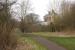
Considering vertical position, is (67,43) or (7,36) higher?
(7,36)

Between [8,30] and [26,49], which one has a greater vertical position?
[8,30]

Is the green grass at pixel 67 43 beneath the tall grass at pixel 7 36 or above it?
beneath

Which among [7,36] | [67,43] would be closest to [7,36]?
[7,36]

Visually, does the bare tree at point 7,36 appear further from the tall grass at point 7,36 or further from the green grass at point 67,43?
the green grass at point 67,43

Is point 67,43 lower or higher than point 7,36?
lower

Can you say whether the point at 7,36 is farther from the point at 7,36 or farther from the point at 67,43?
the point at 67,43

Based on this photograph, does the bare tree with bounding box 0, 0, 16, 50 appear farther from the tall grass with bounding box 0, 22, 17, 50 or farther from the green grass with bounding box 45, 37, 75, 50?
the green grass with bounding box 45, 37, 75, 50

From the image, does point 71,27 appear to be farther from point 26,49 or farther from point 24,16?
point 26,49

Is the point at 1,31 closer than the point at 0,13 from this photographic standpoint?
Yes

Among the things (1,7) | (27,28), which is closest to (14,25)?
(1,7)

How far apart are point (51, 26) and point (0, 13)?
5067cm

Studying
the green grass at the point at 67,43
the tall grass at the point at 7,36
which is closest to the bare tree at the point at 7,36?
the tall grass at the point at 7,36

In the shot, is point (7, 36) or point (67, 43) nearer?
point (7, 36)

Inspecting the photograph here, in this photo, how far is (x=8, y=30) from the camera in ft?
42.8
